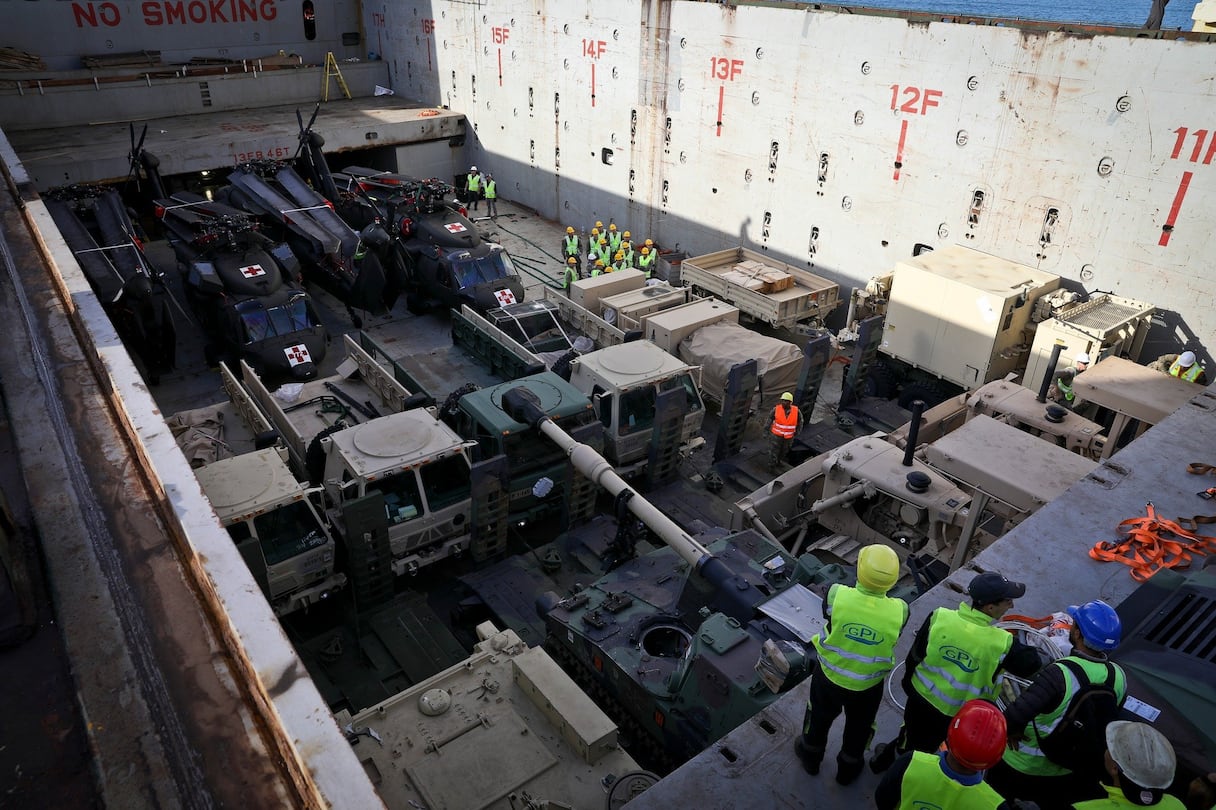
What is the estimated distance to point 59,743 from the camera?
3.65 meters

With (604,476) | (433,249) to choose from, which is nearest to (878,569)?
(604,476)

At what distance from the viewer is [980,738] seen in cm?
355

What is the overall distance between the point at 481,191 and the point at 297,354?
11.5 meters

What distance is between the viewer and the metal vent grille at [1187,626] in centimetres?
467

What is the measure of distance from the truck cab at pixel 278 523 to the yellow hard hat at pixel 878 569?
6.17 meters

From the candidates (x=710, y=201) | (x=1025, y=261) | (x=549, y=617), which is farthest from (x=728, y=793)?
(x=710, y=201)

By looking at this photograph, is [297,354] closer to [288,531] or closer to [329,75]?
[288,531]

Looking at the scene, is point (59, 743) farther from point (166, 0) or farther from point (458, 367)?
point (166, 0)

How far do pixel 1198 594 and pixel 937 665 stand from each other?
79.9 inches

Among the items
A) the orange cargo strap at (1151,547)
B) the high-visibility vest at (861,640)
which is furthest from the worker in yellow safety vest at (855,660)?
the orange cargo strap at (1151,547)

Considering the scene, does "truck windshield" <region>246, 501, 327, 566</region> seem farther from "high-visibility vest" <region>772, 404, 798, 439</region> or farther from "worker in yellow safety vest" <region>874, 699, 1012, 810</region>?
"worker in yellow safety vest" <region>874, 699, 1012, 810</region>

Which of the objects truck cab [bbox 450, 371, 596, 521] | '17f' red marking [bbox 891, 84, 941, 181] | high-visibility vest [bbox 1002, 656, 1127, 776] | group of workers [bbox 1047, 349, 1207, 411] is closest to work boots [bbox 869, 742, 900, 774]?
high-visibility vest [bbox 1002, 656, 1127, 776]

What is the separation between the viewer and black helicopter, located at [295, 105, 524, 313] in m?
16.1

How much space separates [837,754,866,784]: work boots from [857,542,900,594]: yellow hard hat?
36.1 inches
